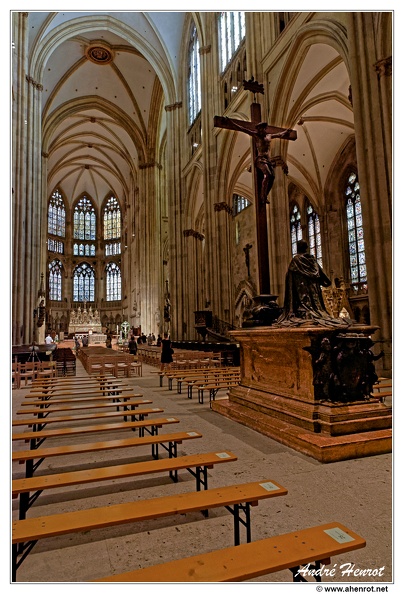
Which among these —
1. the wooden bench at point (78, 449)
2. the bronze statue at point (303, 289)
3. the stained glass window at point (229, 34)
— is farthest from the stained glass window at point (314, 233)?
the wooden bench at point (78, 449)

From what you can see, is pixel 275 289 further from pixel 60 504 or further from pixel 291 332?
pixel 60 504

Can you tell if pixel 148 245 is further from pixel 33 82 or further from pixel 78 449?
pixel 78 449

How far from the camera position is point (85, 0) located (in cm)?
295

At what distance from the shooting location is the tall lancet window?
21266mm

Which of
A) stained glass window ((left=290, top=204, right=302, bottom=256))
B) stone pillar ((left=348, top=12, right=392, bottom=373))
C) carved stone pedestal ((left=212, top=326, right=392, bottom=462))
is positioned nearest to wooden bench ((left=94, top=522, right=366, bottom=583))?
carved stone pedestal ((left=212, top=326, right=392, bottom=462))

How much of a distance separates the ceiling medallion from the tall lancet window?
28.6ft

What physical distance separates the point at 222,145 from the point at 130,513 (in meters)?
17.1

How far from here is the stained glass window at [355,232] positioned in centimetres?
1934

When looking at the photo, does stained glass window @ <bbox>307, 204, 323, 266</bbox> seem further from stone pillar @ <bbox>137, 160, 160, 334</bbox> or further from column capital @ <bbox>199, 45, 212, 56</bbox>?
stone pillar @ <bbox>137, 160, 160, 334</bbox>

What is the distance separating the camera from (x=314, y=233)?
22578 millimetres

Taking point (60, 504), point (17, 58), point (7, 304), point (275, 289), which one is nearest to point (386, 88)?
point (275, 289)

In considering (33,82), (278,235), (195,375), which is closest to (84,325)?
(33,82)

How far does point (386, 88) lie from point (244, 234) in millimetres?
17514

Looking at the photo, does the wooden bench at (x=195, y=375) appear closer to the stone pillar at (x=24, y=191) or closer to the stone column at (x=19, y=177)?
the stone column at (x=19, y=177)
